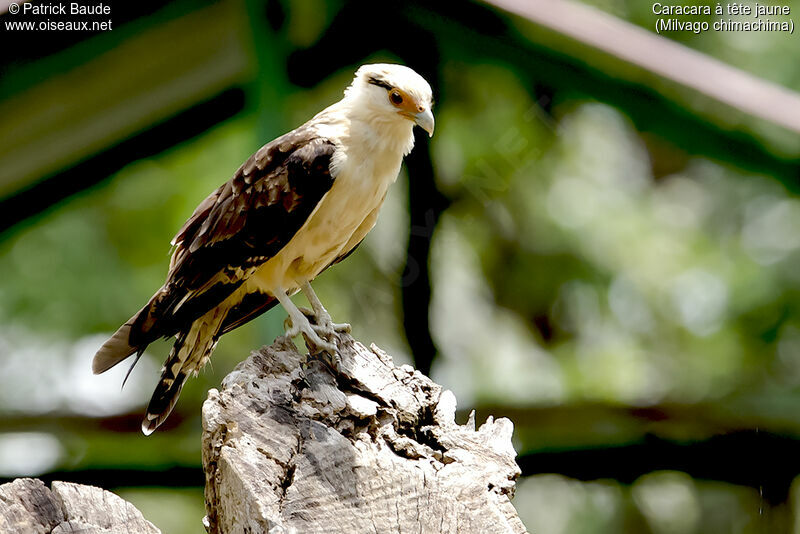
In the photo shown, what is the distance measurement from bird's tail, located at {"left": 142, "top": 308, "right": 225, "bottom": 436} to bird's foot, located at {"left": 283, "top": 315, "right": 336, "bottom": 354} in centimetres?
67

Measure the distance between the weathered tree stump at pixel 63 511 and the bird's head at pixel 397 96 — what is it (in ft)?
7.15

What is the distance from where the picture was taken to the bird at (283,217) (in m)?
4.27

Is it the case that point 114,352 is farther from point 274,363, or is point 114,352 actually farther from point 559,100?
point 559,100

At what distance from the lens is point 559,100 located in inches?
253

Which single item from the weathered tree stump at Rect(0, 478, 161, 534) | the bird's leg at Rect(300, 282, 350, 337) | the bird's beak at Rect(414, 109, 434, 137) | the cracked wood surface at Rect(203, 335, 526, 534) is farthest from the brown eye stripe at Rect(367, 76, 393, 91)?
the weathered tree stump at Rect(0, 478, 161, 534)

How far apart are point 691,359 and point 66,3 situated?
550 cm

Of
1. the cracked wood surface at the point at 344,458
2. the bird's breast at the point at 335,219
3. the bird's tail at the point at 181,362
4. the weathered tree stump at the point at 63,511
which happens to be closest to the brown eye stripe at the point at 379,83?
the bird's breast at the point at 335,219

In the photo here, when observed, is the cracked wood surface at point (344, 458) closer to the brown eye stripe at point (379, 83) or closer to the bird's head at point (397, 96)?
the bird's head at point (397, 96)

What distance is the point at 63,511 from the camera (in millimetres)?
2912

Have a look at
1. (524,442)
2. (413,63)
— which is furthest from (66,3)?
(524,442)

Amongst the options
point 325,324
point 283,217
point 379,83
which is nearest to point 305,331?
point 325,324

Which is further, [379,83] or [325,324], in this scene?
[379,83]

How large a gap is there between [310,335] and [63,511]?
1.28m

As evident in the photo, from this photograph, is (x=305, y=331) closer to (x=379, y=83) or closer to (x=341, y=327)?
(x=341, y=327)
